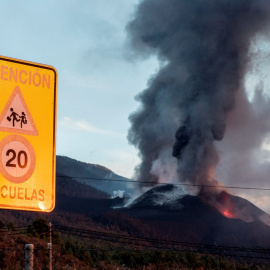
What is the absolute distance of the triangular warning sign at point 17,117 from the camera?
3488mm

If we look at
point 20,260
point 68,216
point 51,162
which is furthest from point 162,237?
point 51,162

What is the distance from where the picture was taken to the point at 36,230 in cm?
7138

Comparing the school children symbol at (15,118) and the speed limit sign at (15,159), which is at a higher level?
the school children symbol at (15,118)

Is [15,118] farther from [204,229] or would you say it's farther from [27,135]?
[204,229]

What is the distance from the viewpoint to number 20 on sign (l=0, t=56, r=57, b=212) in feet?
11.3

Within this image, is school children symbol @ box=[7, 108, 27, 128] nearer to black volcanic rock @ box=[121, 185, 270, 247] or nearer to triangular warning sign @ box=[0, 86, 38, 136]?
triangular warning sign @ box=[0, 86, 38, 136]

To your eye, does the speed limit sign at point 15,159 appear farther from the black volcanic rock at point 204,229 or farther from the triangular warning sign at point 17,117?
the black volcanic rock at point 204,229

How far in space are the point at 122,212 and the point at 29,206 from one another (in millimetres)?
197301

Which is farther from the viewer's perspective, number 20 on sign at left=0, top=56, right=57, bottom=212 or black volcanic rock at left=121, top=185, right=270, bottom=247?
black volcanic rock at left=121, top=185, right=270, bottom=247

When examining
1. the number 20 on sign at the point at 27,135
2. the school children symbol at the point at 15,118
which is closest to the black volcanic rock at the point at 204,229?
the number 20 on sign at the point at 27,135

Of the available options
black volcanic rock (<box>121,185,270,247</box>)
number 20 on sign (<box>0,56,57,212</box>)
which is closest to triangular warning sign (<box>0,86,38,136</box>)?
number 20 on sign (<box>0,56,57,212</box>)

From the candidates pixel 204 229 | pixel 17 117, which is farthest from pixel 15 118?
pixel 204 229

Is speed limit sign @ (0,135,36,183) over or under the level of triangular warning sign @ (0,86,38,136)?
under

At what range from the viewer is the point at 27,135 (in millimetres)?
3566
